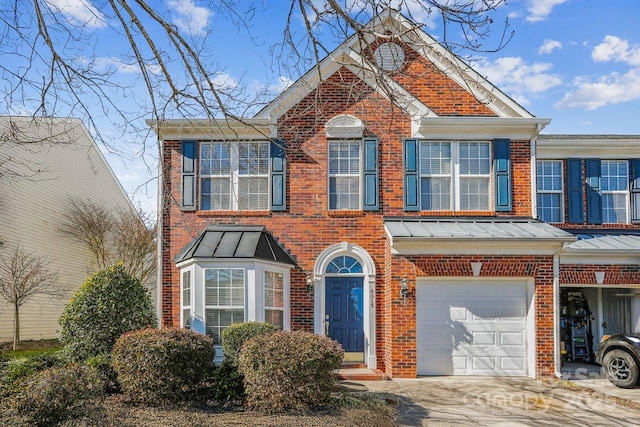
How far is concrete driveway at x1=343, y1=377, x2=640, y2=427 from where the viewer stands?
27.9ft

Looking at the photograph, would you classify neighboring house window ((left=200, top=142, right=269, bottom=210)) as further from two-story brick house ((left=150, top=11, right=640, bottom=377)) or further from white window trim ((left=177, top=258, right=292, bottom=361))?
white window trim ((left=177, top=258, right=292, bottom=361))

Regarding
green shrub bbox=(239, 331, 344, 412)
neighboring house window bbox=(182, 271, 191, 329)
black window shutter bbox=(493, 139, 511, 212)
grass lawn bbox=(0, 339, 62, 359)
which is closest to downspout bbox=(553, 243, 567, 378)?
black window shutter bbox=(493, 139, 511, 212)

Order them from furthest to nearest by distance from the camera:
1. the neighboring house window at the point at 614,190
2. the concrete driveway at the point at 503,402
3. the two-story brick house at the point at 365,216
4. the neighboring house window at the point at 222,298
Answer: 1. the neighboring house window at the point at 614,190
2. the two-story brick house at the point at 365,216
3. the neighboring house window at the point at 222,298
4. the concrete driveway at the point at 503,402

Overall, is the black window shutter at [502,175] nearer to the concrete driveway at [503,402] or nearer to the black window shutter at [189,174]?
the concrete driveway at [503,402]

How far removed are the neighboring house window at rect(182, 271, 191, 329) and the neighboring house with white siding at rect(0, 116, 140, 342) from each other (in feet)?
22.1

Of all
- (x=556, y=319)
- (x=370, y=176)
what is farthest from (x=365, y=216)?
(x=556, y=319)

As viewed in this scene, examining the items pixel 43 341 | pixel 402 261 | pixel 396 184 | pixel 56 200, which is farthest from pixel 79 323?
pixel 56 200

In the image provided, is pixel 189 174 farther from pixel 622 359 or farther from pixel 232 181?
pixel 622 359

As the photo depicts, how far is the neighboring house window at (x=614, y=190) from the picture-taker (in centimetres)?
→ 1503

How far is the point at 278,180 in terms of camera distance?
13.4m

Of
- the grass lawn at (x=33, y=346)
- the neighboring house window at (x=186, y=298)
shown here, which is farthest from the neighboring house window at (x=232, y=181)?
the grass lawn at (x=33, y=346)

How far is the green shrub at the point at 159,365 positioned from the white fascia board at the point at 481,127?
7.29 m

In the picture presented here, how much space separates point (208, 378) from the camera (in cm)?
869

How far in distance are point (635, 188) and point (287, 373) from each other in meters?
11.2
